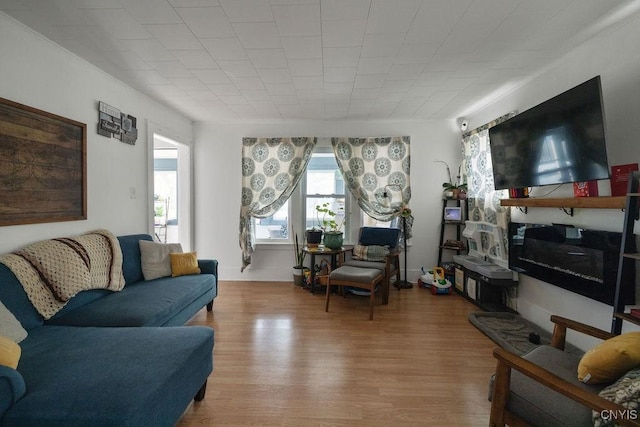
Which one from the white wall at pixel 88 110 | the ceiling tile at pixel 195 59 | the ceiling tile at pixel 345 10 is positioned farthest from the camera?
the ceiling tile at pixel 195 59

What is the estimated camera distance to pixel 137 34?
6.87ft

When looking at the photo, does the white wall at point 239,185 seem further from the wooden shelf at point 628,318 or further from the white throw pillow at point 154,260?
the wooden shelf at point 628,318

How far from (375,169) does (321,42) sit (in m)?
2.34

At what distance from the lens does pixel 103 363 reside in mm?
1345

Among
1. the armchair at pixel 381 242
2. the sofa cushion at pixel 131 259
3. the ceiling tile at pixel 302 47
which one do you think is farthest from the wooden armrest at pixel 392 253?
the sofa cushion at pixel 131 259

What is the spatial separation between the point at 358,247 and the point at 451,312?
135 cm

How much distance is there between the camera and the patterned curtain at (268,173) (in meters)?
4.25

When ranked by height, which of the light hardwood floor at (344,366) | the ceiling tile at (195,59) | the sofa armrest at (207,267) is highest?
the ceiling tile at (195,59)

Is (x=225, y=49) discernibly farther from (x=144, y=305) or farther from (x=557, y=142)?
(x=557, y=142)

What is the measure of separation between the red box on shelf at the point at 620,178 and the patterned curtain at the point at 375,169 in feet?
7.83

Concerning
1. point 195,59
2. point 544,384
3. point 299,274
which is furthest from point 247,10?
point 299,274

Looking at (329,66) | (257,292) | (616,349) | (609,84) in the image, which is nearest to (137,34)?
(329,66)

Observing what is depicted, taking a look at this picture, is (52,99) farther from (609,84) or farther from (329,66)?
(609,84)

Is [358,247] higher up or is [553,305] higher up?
[358,247]
